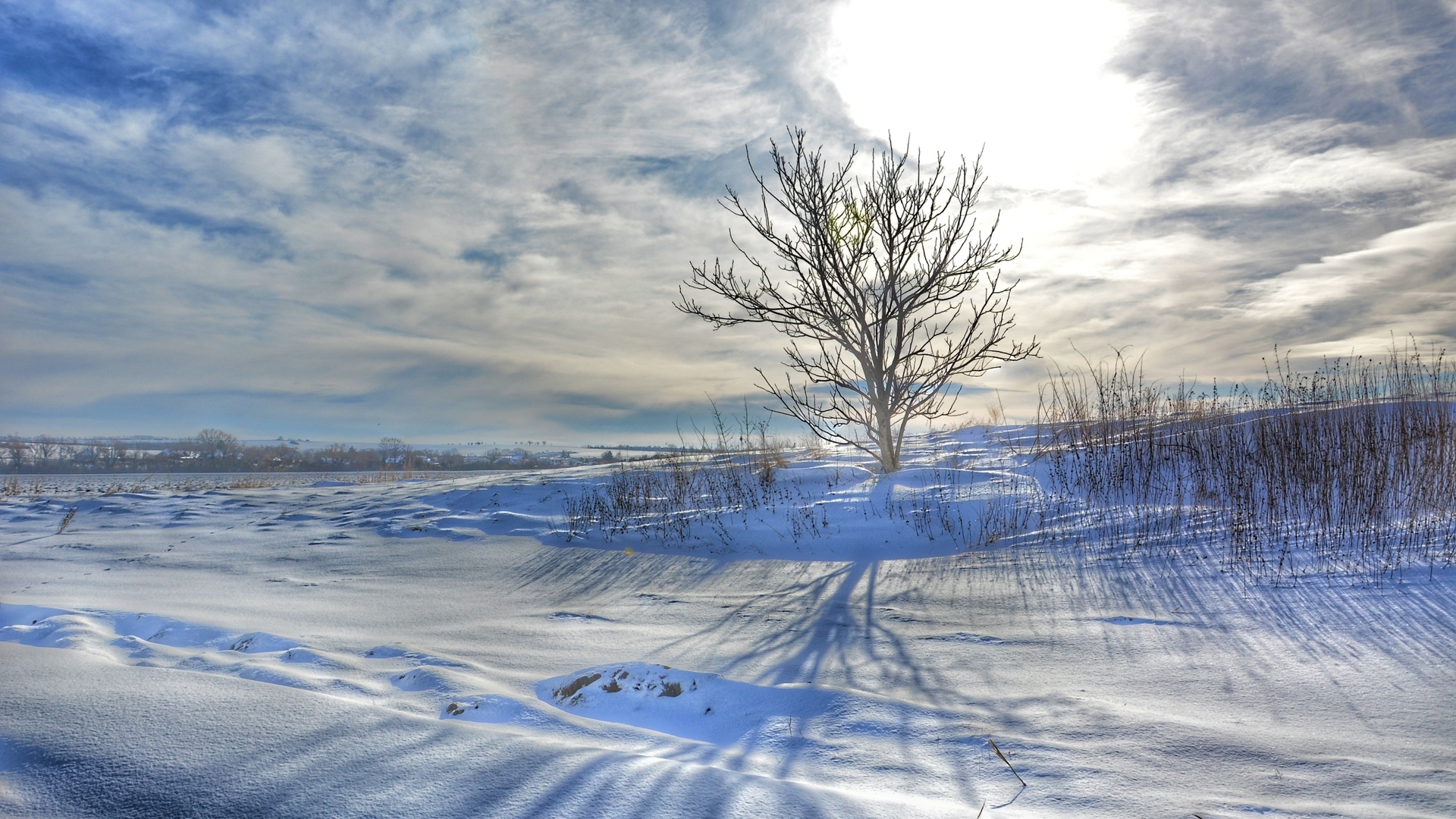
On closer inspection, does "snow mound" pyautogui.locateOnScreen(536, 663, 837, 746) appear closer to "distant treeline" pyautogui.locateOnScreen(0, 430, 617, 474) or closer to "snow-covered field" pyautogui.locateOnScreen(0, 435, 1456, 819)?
"snow-covered field" pyautogui.locateOnScreen(0, 435, 1456, 819)

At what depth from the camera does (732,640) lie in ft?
10.9

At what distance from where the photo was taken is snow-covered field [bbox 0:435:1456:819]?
162 centimetres

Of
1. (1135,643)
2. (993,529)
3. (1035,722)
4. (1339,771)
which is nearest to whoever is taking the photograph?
(1339,771)

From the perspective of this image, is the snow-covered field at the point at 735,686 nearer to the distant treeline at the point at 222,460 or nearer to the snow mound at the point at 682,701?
the snow mound at the point at 682,701

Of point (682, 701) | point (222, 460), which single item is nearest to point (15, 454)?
point (222, 460)

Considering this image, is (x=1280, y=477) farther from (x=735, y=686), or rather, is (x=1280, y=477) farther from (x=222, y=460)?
(x=222, y=460)

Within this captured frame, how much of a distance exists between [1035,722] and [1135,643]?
1.19 metres

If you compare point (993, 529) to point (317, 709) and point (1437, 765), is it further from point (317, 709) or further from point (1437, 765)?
point (317, 709)

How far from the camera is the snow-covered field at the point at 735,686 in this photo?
1623mm

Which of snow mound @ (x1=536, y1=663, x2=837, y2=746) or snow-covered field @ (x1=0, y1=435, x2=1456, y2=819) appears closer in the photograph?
snow-covered field @ (x1=0, y1=435, x2=1456, y2=819)

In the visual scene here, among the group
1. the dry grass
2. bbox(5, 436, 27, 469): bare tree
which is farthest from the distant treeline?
the dry grass

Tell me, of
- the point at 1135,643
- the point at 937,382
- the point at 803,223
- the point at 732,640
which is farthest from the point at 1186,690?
the point at 803,223

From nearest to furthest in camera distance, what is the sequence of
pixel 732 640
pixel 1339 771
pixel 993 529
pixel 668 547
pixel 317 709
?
pixel 1339 771
pixel 317 709
pixel 732 640
pixel 993 529
pixel 668 547

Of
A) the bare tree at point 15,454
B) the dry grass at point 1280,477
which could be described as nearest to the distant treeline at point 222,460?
the bare tree at point 15,454
